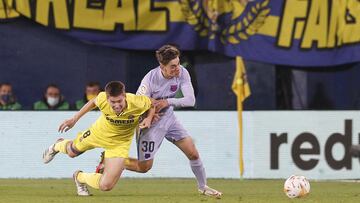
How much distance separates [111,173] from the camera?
13742 millimetres

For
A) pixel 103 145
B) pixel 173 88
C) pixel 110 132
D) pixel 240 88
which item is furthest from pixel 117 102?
pixel 240 88

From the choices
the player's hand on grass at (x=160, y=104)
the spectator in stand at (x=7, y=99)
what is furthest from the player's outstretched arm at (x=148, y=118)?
→ the spectator in stand at (x=7, y=99)

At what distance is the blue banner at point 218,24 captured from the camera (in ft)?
66.2

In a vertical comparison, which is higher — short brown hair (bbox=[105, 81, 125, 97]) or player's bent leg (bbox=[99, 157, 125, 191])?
short brown hair (bbox=[105, 81, 125, 97])

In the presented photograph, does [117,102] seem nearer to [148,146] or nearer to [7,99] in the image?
[148,146]

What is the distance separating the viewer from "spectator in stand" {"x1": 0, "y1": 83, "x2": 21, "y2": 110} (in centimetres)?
2012

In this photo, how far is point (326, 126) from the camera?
2012cm

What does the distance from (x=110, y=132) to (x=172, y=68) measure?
3.68 feet

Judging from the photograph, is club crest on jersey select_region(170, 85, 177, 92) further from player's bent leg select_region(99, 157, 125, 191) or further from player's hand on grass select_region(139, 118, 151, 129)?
player's bent leg select_region(99, 157, 125, 191)

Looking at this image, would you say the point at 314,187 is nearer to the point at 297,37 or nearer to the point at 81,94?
the point at 297,37

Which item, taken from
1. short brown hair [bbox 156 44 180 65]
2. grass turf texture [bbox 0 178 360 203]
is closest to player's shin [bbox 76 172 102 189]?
grass turf texture [bbox 0 178 360 203]

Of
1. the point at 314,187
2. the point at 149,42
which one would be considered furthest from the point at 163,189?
the point at 149,42

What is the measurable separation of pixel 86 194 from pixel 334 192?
376 cm

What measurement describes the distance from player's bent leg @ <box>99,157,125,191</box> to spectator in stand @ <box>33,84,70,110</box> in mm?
6353
